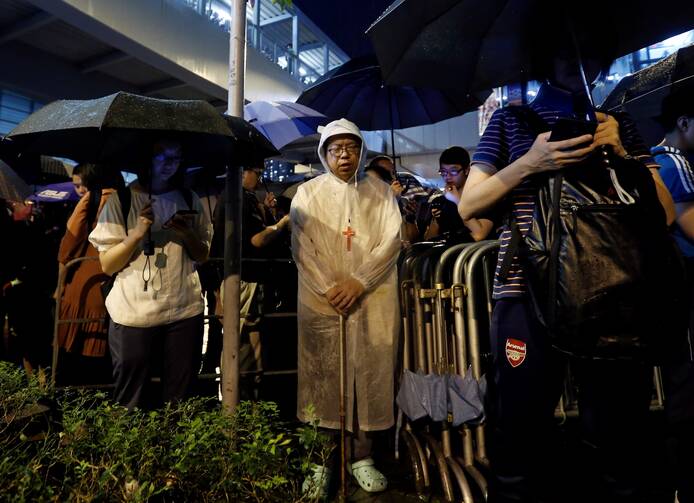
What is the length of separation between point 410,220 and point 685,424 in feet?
9.85

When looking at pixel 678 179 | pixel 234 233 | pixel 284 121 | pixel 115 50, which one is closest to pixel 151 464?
pixel 234 233

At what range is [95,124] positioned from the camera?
211 cm

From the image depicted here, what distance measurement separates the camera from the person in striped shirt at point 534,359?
1663 millimetres

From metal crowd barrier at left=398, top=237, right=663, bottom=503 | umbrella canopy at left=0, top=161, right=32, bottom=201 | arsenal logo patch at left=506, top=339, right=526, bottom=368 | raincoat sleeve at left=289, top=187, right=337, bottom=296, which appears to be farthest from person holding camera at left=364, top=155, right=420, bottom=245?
umbrella canopy at left=0, top=161, right=32, bottom=201

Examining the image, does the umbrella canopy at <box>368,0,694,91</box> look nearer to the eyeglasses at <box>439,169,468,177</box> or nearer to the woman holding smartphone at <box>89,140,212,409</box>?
the woman holding smartphone at <box>89,140,212,409</box>

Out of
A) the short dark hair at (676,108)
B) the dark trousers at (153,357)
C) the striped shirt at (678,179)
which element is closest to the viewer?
the striped shirt at (678,179)

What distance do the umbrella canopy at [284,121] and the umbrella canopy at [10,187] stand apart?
8.13 ft

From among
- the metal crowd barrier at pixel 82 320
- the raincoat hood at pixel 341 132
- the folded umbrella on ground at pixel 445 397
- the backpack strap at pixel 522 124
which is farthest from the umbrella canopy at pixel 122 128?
the folded umbrella on ground at pixel 445 397

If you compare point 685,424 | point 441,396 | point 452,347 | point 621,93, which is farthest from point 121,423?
point 621,93

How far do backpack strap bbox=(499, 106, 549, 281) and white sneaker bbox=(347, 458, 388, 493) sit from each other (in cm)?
170

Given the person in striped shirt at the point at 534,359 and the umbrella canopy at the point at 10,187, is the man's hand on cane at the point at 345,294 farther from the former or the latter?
the umbrella canopy at the point at 10,187

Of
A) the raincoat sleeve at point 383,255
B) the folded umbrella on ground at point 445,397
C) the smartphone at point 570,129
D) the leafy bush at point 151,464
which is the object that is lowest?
the folded umbrella on ground at point 445,397

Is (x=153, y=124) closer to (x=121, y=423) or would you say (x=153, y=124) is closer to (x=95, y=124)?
(x=95, y=124)

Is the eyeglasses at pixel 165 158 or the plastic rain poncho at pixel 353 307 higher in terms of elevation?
the eyeglasses at pixel 165 158
